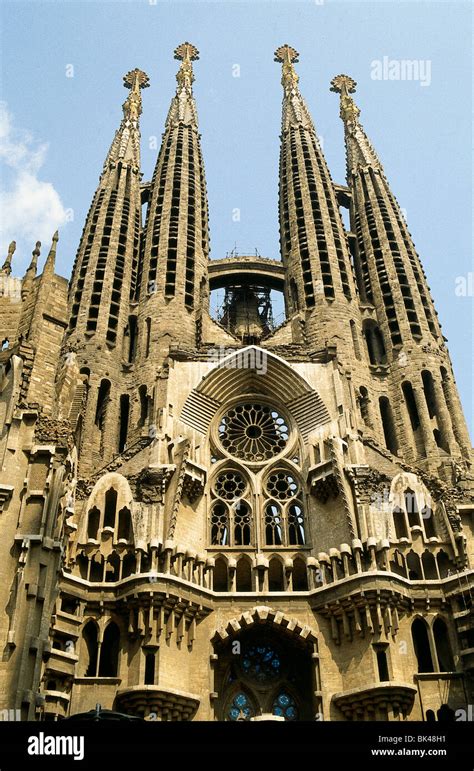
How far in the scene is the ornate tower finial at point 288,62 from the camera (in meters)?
50.9

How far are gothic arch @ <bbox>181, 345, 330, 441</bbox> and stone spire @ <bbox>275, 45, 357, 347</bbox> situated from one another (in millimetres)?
3836

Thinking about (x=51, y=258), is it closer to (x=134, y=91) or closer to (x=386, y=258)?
(x=386, y=258)

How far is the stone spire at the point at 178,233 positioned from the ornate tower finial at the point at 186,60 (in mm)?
5909

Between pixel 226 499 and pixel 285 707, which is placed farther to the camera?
pixel 226 499

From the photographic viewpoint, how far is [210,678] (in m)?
22.2

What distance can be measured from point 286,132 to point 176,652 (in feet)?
108

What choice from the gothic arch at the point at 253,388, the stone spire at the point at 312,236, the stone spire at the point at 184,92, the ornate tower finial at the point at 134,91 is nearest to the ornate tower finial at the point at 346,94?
the stone spire at the point at 312,236

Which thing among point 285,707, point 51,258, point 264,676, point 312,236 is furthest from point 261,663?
point 312,236

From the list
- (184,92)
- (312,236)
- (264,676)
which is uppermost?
(184,92)

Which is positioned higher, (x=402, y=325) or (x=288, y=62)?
(x=288, y=62)

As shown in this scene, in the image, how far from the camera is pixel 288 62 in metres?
53.2

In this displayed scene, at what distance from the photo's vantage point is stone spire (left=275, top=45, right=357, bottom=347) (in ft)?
111

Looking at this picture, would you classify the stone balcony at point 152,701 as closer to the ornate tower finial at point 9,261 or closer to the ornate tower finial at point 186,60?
the ornate tower finial at point 9,261

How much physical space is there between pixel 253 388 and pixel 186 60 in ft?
109
